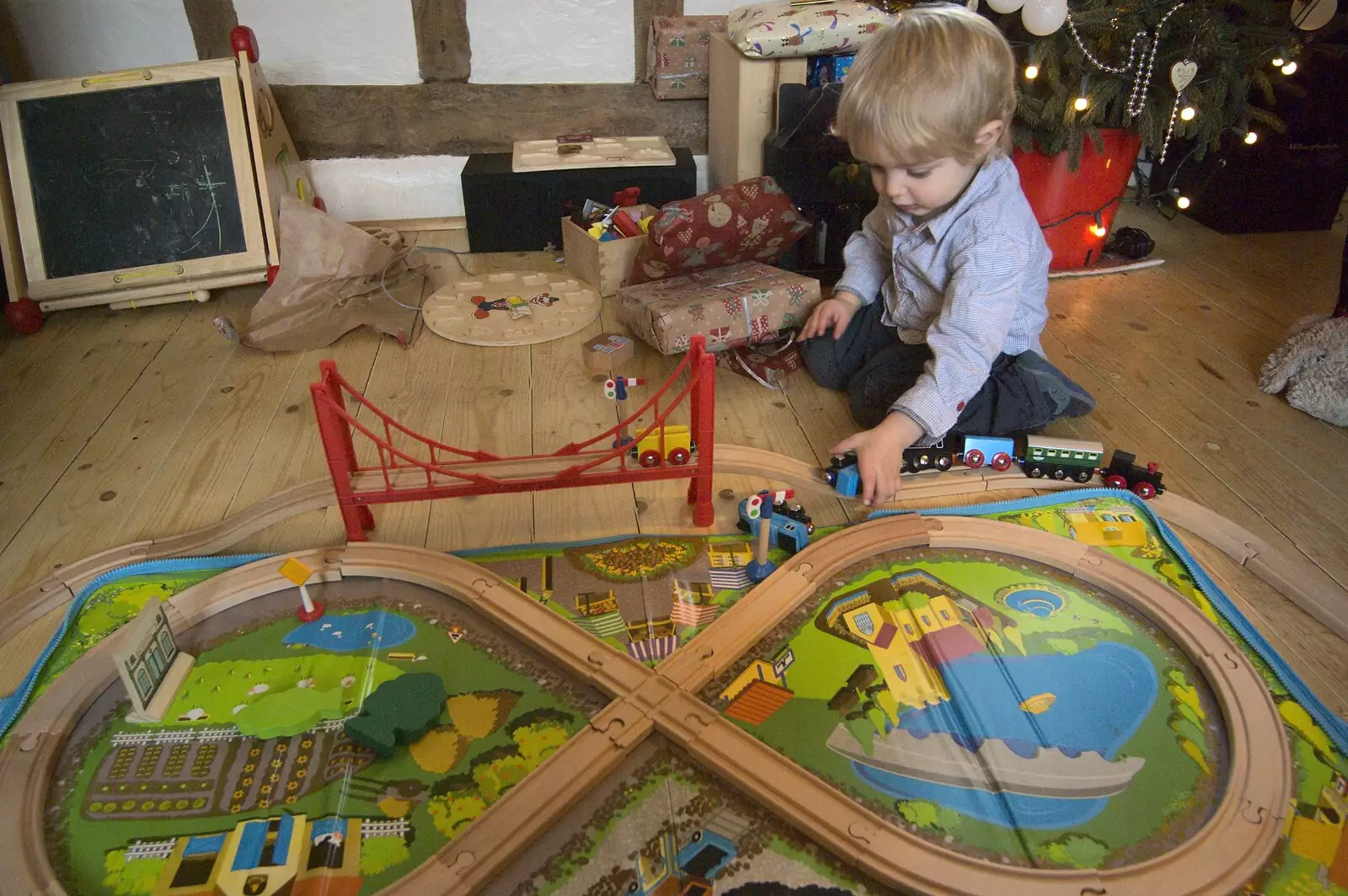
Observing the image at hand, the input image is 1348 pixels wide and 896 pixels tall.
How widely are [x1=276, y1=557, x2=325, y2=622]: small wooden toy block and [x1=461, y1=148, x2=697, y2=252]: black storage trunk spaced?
4.08ft

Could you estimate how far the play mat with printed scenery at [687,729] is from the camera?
0.77 metres

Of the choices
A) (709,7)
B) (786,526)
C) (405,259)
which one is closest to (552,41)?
(709,7)

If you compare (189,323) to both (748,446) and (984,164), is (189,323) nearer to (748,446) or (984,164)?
(748,446)

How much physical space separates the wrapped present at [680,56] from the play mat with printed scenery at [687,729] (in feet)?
4.95

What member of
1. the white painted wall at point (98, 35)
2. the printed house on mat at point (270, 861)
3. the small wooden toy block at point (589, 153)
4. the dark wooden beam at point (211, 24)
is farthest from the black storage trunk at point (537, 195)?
the printed house on mat at point (270, 861)

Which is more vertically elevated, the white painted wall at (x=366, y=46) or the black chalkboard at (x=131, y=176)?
the white painted wall at (x=366, y=46)

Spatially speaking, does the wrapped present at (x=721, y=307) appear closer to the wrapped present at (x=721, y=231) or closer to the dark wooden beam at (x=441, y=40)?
the wrapped present at (x=721, y=231)

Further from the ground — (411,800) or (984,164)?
(984,164)

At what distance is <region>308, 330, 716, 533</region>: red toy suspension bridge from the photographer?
1.05 metres

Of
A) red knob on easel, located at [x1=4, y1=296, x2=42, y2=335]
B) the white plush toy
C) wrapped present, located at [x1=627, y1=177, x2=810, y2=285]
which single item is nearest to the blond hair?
wrapped present, located at [x1=627, y1=177, x2=810, y2=285]

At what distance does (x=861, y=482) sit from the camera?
3.89 feet

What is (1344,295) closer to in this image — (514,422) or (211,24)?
(514,422)

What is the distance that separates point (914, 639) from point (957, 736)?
0.45ft

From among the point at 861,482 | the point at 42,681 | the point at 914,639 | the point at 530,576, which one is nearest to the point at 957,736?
the point at 914,639
